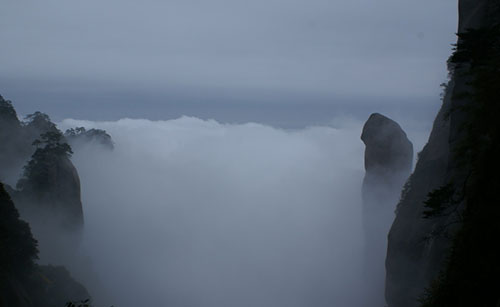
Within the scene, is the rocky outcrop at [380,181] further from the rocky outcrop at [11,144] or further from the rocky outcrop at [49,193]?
the rocky outcrop at [11,144]

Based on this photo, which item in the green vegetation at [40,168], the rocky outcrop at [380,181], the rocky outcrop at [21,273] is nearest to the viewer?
the rocky outcrop at [21,273]

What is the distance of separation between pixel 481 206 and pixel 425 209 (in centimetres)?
1297

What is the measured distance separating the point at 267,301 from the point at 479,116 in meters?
67.2

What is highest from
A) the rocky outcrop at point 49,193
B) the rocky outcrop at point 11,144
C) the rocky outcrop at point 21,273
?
the rocky outcrop at point 11,144

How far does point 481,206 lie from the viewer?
38.9 ft

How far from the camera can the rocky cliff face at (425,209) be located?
20.3 metres

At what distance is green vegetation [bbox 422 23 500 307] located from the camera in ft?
34.7

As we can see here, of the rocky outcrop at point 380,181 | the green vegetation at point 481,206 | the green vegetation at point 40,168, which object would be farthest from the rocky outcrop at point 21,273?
the rocky outcrop at point 380,181

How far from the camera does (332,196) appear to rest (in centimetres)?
13962

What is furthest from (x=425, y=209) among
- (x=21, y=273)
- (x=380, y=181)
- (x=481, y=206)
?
(x=21, y=273)

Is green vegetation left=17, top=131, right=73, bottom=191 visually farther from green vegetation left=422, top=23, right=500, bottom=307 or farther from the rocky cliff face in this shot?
green vegetation left=422, top=23, right=500, bottom=307

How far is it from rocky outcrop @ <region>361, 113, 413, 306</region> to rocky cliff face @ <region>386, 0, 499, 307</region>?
22598 millimetres

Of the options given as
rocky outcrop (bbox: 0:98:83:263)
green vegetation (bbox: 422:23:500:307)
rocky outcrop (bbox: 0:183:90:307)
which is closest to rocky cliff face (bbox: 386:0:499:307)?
green vegetation (bbox: 422:23:500:307)

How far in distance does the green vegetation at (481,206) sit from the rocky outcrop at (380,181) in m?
36.9
